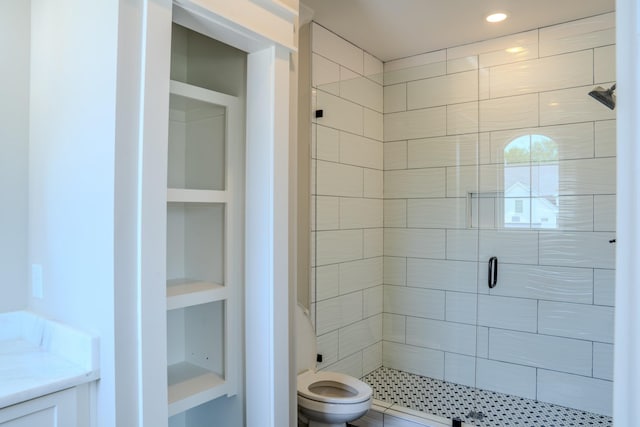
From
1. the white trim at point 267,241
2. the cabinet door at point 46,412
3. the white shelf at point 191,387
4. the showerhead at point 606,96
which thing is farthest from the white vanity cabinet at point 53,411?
the showerhead at point 606,96

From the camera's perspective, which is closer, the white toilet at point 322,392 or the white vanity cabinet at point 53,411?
the white vanity cabinet at point 53,411

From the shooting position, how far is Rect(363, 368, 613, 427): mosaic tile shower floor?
101 inches

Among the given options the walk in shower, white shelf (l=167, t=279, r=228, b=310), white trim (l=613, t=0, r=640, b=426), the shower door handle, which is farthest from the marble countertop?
the shower door handle

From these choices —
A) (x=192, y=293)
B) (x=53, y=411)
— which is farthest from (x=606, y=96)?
(x=53, y=411)

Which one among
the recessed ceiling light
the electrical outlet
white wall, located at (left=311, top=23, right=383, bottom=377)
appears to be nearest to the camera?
the electrical outlet

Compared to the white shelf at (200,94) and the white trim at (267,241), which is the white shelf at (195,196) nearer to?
the white trim at (267,241)

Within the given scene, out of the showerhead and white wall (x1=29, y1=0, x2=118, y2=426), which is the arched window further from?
white wall (x1=29, y1=0, x2=118, y2=426)

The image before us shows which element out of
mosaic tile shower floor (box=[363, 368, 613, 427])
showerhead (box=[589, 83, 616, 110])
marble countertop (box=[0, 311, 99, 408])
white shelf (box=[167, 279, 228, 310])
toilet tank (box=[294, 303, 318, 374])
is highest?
showerhead (box=[589, 83, 616, 110])

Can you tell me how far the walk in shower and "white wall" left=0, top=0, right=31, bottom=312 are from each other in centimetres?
149

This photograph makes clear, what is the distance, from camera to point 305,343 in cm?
255

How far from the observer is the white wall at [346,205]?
2760 mm

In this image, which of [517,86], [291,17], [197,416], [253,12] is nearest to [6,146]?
[253,12]

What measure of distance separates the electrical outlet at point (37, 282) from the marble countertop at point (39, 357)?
8cm

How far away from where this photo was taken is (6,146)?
166cm
